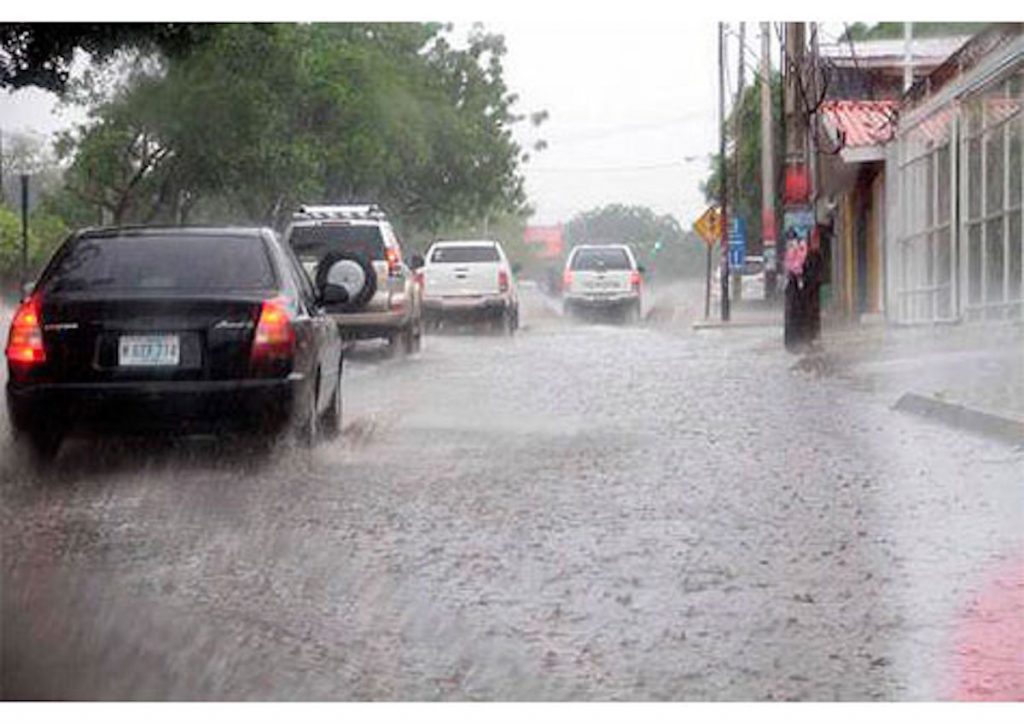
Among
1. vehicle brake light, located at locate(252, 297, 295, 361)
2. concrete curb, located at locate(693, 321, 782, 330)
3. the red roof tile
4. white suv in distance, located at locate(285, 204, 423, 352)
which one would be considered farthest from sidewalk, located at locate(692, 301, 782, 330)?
the red roof tile

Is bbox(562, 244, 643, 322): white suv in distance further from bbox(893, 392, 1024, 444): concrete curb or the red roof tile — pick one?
the red roof tile

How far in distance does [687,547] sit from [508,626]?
1.07 meters

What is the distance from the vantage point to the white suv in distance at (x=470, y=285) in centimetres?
585

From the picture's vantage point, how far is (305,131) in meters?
5.16

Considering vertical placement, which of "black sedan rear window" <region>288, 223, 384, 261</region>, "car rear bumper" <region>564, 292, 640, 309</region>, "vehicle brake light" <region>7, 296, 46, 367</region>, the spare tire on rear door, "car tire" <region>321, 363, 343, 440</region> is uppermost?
"black sedan rear window" <region>288, 223, 384, 261</region>

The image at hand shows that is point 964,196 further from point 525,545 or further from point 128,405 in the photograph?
point 128,405

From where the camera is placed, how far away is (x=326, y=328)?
660 centimetres

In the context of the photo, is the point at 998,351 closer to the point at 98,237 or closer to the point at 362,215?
the point at 362,215

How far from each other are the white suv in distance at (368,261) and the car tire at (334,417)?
29cm

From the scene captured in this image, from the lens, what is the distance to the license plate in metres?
5.18

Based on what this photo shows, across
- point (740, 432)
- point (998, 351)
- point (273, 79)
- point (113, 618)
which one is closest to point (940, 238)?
point (998, 351)

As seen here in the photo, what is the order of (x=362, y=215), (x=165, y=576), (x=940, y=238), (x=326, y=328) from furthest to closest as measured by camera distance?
(x=940, y=238) < (x=326, y=328) < (x=362, y=215) < (x=165, y=576)

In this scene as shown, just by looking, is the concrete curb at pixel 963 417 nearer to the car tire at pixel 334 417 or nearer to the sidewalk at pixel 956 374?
the sidewalk at pixel 956 374

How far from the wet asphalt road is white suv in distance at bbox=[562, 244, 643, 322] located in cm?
15
